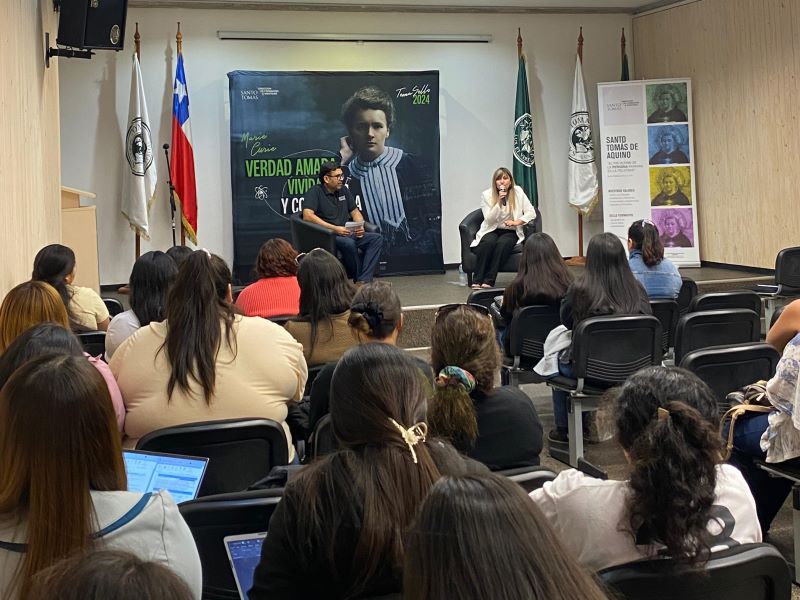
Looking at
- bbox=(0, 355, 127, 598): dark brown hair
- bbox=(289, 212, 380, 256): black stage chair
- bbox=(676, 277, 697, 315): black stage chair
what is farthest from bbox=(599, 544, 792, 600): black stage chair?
bbox=(289, 212, 380, 256): black stage chair

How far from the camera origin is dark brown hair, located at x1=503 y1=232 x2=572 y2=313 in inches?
200

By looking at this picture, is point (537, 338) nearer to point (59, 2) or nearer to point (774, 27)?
point (59, 2)

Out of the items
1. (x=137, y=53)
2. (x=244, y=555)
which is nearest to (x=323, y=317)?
(x=244, y=555)

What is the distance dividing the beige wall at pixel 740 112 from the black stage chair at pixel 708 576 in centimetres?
758

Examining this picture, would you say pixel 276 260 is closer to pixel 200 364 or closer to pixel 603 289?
pixel 603 289

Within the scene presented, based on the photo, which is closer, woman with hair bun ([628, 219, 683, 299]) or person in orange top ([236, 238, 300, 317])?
person in orange top ([236, 238, 300, 317])

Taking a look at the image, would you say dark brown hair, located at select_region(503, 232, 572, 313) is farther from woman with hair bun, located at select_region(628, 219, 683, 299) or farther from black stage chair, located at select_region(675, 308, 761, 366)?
black stage chair, located at select_region(675, 308, 761, 366)

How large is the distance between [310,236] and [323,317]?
4195 mm

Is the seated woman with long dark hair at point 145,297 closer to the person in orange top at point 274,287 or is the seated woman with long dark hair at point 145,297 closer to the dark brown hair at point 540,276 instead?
the person in orange top at point 274,287

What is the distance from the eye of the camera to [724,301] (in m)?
5.10

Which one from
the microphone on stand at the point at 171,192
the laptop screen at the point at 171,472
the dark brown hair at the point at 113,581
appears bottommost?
the laptop screen at the point at 171,472

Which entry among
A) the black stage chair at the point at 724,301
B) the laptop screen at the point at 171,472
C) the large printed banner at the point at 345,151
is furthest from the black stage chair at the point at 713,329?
the large printed banner at the point at 345,151

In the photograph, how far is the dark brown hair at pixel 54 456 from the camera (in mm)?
1478

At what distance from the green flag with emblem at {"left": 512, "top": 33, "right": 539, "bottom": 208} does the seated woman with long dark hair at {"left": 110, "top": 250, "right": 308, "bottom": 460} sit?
7.43 metres
